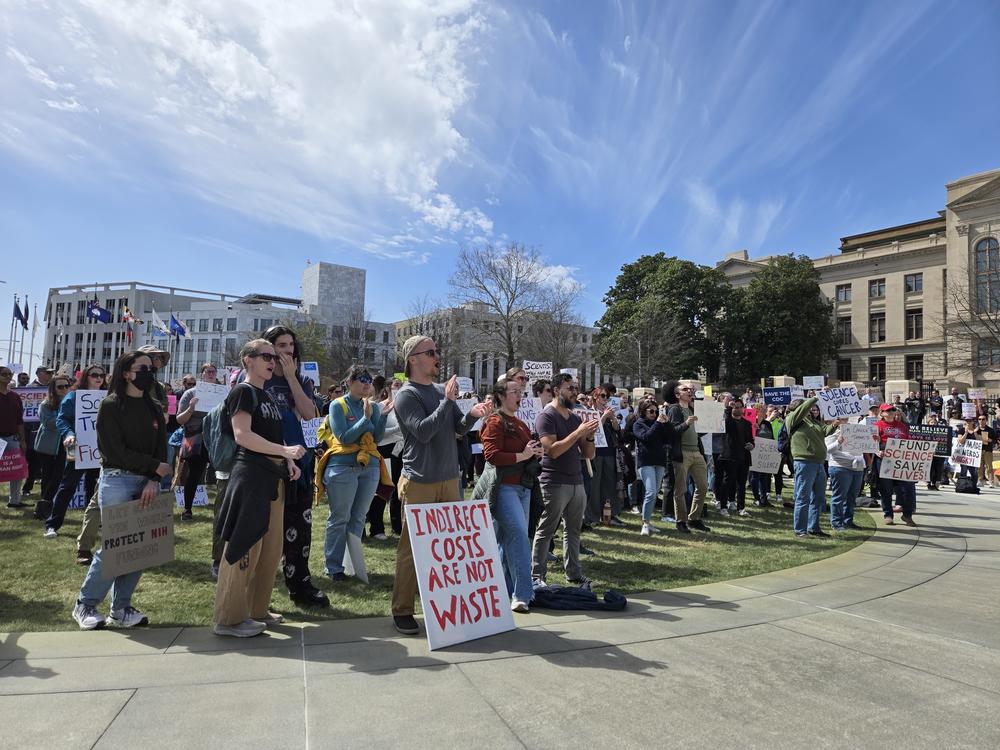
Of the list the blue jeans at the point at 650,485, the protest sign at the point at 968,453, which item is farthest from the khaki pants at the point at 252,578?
the protest sign at the point at 968,453

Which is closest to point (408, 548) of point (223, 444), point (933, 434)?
point (223, 444)

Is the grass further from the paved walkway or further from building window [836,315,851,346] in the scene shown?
building window [836,315,851,346]

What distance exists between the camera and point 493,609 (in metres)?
4.38

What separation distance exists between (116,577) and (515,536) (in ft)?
9.39

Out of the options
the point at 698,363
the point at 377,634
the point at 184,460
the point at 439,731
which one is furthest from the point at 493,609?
the point at 698,363

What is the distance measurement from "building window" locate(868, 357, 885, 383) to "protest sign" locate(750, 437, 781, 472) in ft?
195

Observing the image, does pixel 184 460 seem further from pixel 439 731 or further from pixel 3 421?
pixel 439 731

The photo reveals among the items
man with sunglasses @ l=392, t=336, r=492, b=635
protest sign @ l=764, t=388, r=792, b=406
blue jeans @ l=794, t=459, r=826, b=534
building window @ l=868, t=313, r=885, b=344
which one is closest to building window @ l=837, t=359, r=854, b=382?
building window @ l=868, t=313, r=885, b=344

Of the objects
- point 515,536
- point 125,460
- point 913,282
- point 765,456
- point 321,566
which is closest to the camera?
point 125,460

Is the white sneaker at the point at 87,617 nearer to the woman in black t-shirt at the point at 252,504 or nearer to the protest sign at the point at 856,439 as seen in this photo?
the woman in black t-shirt at the point at 252,504

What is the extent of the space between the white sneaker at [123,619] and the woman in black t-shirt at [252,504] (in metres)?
0.65

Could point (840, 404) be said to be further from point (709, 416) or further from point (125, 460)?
point (125, 460)

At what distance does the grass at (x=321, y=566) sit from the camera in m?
4.79

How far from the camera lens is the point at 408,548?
435cm
